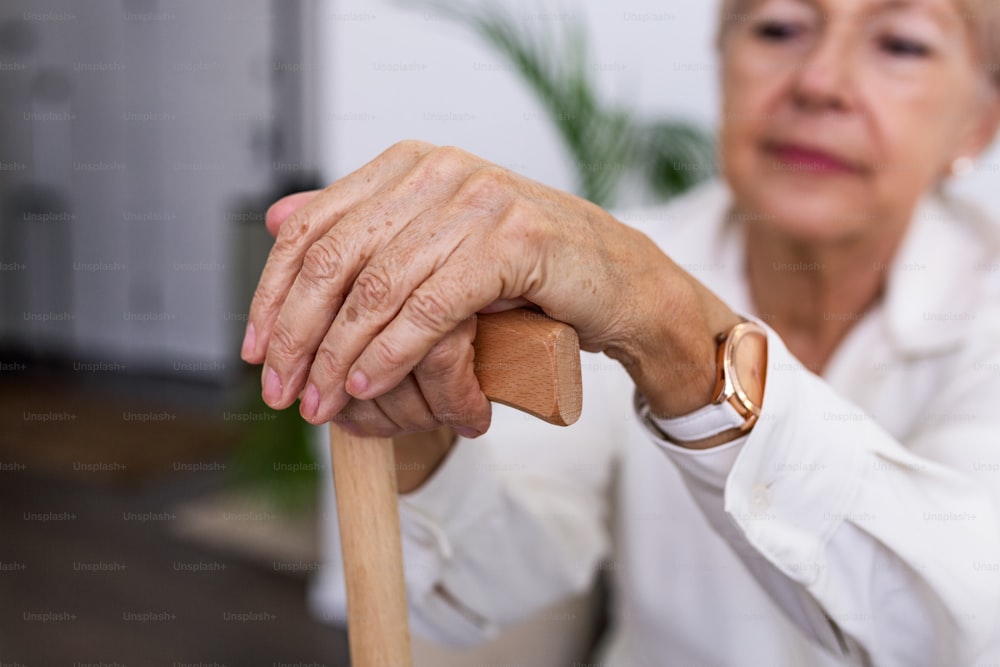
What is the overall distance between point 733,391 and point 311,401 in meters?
0.29

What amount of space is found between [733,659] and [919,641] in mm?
304

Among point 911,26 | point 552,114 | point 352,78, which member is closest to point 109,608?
point 352,78

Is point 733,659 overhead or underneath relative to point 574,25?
underneath

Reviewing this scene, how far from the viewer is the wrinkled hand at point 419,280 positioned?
462mm

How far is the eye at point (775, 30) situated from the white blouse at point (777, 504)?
0.86 feet

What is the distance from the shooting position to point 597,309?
0.51 meters

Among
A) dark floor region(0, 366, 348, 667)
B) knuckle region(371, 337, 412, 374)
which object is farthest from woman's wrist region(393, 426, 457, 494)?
dark floor region(0, 366, 348, 667)

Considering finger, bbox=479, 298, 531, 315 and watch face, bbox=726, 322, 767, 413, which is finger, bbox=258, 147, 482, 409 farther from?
watch face, bbox=726, 322, 767, 413

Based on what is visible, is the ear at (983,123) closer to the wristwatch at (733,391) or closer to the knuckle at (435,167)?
the wristwatch at (733,391)

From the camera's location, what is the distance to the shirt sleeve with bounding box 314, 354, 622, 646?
2.66 ft

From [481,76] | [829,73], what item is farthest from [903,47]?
[481,76]

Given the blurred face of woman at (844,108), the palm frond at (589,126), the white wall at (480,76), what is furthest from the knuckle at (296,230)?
the white wall at (480,76)

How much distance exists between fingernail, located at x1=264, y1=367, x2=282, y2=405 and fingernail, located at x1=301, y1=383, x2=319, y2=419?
0.02 meters

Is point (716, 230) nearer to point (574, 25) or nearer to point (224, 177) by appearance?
point (574, 25)
